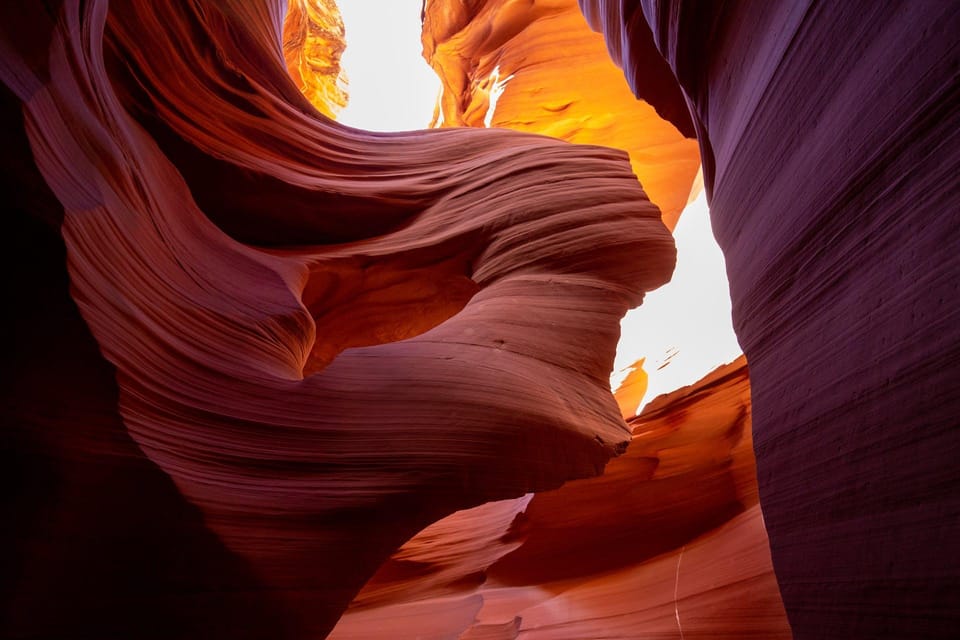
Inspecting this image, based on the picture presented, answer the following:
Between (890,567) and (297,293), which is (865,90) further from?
(297,293)

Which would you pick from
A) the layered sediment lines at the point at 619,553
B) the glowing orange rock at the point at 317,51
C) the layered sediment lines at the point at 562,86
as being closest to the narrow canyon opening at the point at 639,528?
the layered sediment lines at the point at 619,553

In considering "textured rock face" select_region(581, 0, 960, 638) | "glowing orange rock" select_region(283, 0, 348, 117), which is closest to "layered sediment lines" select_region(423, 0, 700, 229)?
"glowing orange rock" select_region(283, 0, 348, 117)

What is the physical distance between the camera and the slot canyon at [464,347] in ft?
3.49

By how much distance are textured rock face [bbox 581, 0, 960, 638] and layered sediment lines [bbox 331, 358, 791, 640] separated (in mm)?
1910

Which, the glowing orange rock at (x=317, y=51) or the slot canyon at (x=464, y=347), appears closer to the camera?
the slot canyon at (x=464, y=347)

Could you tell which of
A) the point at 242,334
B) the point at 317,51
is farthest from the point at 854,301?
the point at 317,51

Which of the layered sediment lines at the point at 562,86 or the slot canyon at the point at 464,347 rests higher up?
the layered sediment lines at the point at 562,86

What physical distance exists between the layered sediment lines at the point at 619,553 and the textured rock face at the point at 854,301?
1910mm

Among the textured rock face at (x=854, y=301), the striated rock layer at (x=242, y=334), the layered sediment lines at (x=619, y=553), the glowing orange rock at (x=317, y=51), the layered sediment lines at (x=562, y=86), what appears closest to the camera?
the textured rock face at (x=854, y=301)

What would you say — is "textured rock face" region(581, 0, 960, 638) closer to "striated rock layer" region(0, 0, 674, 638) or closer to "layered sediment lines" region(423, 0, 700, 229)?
"striated rock layer" region(0, 0, 674, 638)

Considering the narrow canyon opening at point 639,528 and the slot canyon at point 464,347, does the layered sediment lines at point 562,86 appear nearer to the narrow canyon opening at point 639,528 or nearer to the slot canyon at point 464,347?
the narrow canyon opening at point 639,528

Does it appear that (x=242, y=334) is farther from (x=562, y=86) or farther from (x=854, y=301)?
(x=562, y=86)

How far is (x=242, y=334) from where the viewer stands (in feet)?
6.92

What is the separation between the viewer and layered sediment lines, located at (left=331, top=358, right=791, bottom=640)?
3.06m
